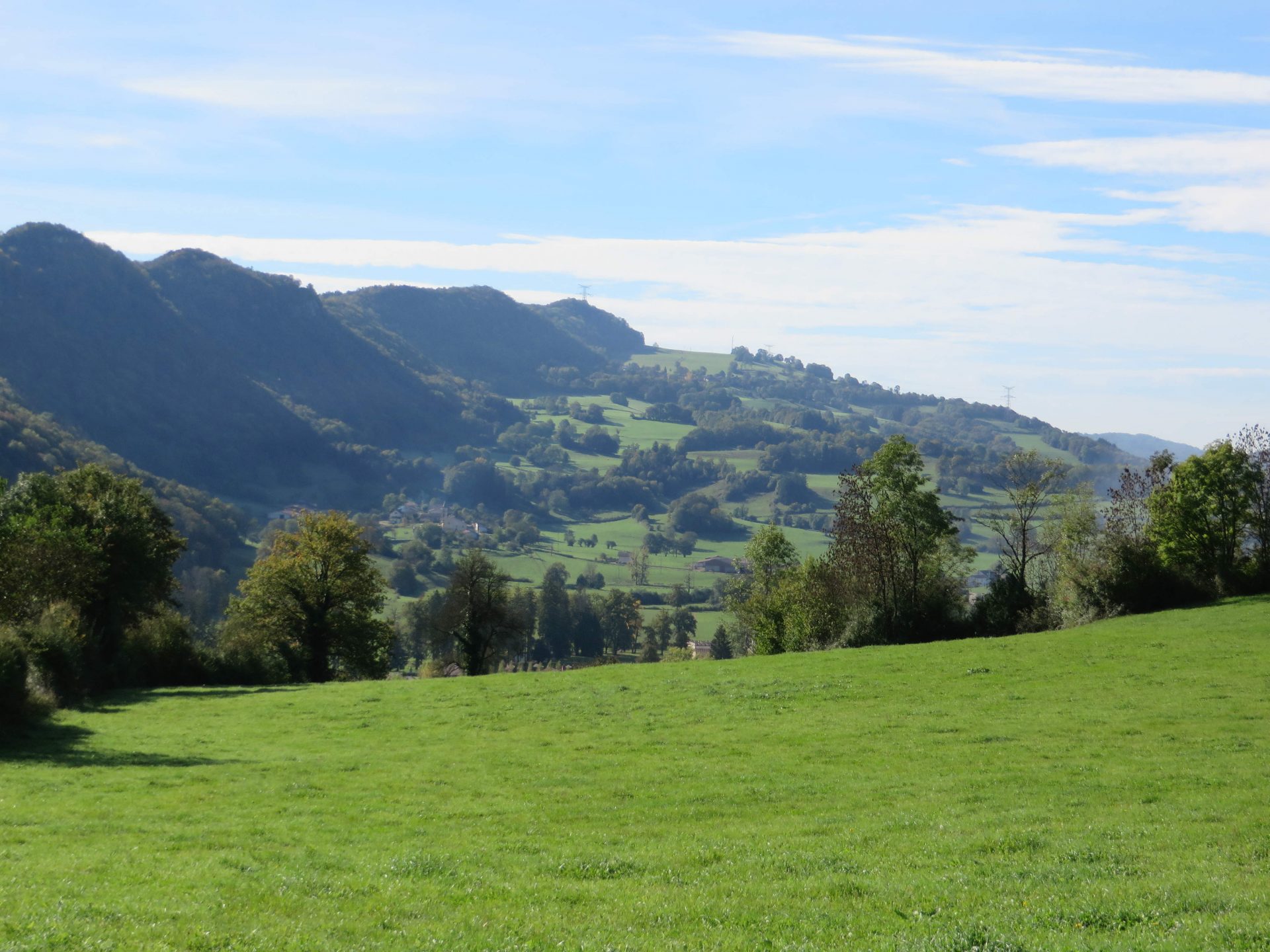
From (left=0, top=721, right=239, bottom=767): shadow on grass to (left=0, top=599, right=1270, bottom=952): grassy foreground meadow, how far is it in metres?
0.21

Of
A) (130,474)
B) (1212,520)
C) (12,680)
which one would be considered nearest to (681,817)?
(12,680)

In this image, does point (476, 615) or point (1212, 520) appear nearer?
point (1212, 520)

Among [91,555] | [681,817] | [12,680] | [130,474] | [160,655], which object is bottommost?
[160,655]

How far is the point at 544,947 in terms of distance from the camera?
1050cm

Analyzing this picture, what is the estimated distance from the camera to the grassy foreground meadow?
11.1m

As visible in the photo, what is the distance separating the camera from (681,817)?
59.6 feet

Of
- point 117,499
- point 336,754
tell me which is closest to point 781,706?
point 336,754

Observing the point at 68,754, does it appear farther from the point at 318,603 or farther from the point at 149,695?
the point at 318,603

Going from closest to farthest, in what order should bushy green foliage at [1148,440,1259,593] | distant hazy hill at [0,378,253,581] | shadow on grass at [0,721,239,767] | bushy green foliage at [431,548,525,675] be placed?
1. shadow on grass at [0,721,239,767]
2. bushy green foliage at [1148,440,1259,593]
3. bushy green foliage at [431,548,525,675]
4. distant hazy hill at [0,378,253,581]

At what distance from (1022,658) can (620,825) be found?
26033mm

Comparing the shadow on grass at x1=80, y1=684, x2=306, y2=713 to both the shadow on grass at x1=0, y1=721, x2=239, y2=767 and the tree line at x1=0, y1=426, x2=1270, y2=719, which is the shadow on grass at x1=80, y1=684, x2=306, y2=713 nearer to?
the tree line at x1=0, y1=426, x2=1270, y2=719

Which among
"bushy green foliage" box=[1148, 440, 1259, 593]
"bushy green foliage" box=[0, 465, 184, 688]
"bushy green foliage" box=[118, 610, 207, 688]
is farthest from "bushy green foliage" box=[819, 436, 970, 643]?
"bushy green foliage" box=[0, 465, 184, 688]

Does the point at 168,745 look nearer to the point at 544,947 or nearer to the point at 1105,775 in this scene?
the point at 544,947

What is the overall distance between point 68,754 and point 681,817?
59.4ft
